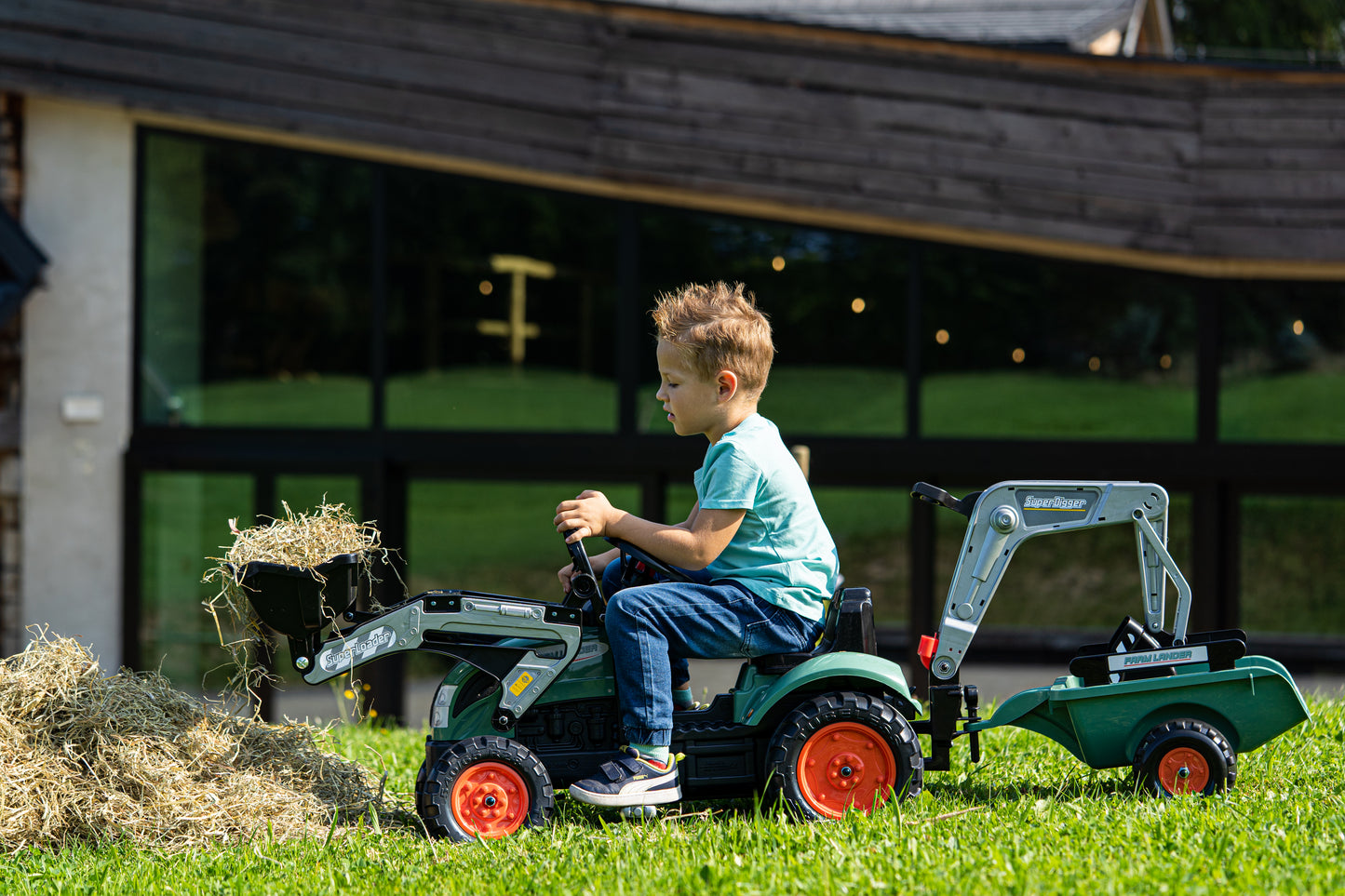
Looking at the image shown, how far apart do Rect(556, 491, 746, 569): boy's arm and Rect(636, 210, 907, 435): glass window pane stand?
4.84 m

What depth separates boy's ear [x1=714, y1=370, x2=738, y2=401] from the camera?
361cm

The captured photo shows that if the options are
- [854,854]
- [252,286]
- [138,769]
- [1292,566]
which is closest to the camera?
[854,854]

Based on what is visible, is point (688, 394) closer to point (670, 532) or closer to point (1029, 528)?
point (670, 532)

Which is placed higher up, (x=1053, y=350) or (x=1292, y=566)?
(x=1053, y=350)

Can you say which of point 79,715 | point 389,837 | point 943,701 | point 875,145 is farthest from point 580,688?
point 875,145

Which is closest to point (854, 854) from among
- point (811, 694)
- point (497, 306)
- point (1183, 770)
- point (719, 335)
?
point (811, 694)

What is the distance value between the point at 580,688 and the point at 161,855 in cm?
129

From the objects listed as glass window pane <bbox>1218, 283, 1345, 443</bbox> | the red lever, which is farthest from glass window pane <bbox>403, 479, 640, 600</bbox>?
the red lever

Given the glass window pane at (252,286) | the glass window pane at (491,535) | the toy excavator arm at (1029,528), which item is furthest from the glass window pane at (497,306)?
the toy excavator arm at (1029,528)

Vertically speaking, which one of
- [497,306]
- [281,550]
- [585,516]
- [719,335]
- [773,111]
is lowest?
[281,550]

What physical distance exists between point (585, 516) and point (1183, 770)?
1.89m

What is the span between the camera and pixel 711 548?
346cm

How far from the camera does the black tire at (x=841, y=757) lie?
3.44 metres

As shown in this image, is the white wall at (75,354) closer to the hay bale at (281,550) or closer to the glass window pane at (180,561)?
the glass window pane at (180,561)
